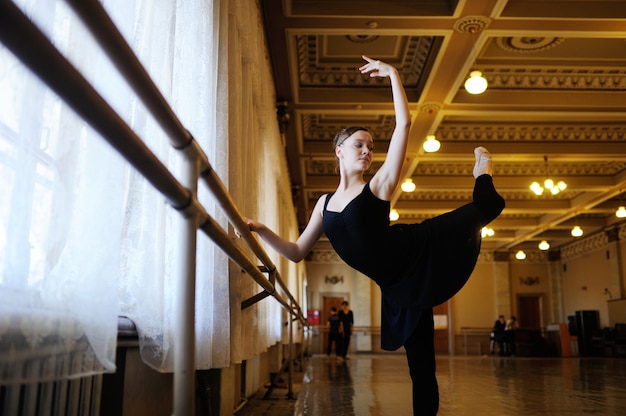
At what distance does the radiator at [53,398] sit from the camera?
117 centimetres

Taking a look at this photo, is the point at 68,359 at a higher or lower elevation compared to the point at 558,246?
lower

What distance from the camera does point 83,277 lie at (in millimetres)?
1385

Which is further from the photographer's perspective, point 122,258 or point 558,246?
point 558,246

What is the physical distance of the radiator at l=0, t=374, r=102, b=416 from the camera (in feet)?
3.84

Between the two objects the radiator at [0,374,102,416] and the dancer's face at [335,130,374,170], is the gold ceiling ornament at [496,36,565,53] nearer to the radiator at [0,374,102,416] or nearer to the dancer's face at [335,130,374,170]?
the dancer's face at [335,130,374,170]

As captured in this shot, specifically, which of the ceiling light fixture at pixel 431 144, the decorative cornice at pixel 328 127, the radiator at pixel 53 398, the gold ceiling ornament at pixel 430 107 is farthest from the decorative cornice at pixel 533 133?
the radiator at pixel 53 398

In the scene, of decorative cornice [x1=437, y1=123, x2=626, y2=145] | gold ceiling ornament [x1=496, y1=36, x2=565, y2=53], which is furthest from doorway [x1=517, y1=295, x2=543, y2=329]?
gold ceiling ornament [x1=496, y1=36, x2=565, y2=53]

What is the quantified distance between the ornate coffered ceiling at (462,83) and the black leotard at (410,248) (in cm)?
A: 439

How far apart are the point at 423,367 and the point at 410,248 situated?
482mm

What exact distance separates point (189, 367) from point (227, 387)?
2.35 m

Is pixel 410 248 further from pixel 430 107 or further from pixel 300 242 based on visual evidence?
pixel 430 107

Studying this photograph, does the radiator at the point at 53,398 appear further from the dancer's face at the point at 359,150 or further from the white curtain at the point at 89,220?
the dancer's face at the point at 359,150

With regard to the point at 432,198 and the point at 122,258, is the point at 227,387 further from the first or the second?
the point at 432,198

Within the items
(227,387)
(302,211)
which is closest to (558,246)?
(302,211)
